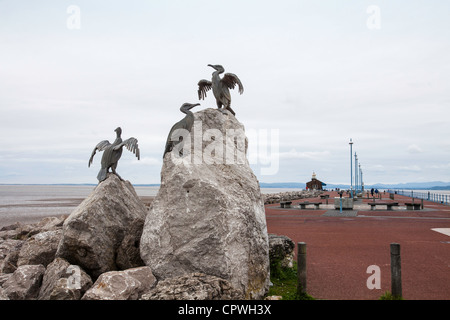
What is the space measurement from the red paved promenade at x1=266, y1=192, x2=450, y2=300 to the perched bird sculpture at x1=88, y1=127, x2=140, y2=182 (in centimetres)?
457

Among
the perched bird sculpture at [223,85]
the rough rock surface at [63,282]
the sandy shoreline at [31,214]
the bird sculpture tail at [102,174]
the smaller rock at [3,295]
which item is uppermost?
the perched bird sculpture at [223,85]

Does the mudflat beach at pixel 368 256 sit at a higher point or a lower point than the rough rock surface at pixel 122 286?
lower

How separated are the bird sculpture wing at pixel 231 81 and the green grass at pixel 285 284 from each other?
4.10m

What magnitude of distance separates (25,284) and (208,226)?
3.29 meters

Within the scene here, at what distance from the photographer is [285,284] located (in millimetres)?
7078

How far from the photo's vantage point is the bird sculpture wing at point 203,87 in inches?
340

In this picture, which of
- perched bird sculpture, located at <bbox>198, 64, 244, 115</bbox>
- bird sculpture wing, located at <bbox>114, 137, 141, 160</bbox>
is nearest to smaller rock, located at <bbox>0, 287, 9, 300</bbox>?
bird sculpture wing, located at <bbox>114, 137, 141, 160</bbox>

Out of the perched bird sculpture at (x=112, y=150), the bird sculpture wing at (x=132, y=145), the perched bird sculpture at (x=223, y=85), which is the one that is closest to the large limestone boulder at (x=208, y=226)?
the bird sculpture wing at (x=132, y=145)

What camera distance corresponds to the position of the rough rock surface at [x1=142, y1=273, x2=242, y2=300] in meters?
4.80

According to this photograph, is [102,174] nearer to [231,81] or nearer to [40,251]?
[40,251]

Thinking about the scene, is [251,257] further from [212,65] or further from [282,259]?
[212,65]

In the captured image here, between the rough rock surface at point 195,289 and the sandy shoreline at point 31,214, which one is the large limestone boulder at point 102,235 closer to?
the rough rock surface at point 195,289

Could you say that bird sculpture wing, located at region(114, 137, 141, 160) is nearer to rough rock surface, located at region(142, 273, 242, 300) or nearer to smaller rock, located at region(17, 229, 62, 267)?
smaller rock, located at region(17, 229, 62, 267)

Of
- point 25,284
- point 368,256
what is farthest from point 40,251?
point 368,256
